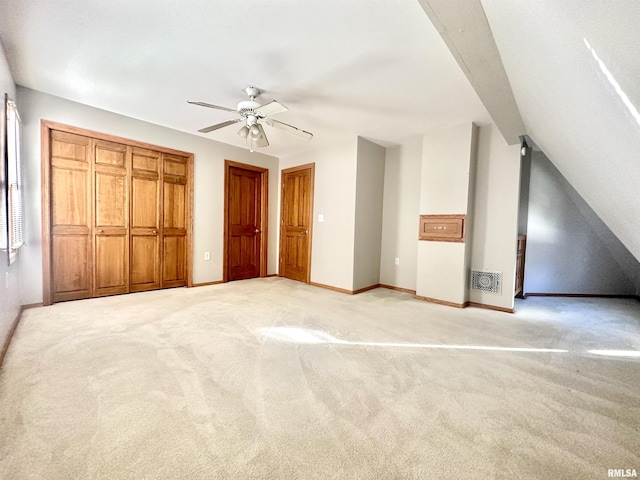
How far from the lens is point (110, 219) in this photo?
3.70 metres

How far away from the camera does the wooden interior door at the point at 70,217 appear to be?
3289 mm

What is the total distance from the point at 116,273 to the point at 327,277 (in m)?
3.06

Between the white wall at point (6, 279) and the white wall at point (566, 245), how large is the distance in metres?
6.51

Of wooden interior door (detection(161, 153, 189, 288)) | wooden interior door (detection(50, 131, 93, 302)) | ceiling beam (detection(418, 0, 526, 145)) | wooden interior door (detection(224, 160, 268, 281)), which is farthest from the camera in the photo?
wooden interior door (detection(224, 160, 268, 281))

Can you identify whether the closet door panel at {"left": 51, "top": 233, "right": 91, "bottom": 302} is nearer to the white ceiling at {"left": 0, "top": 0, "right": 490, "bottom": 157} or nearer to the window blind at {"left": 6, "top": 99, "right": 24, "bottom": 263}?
the window blind at {"left": 6, "top": 99, "right": 24, "bottom": 263}

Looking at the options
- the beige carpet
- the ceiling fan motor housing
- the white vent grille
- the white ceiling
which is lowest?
the beige carpet

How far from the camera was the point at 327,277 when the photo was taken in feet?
15.3

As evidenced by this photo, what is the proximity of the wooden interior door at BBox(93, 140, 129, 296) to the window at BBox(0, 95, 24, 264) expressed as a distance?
86cm

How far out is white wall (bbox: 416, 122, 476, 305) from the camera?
3.64 metres

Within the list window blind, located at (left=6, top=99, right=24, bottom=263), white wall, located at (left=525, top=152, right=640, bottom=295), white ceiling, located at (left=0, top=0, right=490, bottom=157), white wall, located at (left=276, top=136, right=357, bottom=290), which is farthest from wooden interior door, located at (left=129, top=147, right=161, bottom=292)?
white wall, located at (left=525, top=152, right=640, bottom=295)

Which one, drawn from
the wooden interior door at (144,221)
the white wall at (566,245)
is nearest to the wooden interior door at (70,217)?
the wooden interior door at (144,221)

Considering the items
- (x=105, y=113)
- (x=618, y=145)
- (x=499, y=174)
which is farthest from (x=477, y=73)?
(x=105, y=113)

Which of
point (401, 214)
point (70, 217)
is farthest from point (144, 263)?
point (401, 214)

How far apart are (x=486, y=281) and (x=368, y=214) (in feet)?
6.37
